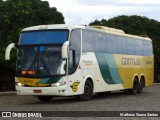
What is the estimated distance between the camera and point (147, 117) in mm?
14695

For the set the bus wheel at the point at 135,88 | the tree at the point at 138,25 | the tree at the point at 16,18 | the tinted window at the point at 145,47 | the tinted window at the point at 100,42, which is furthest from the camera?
the tree at the point at 138,25

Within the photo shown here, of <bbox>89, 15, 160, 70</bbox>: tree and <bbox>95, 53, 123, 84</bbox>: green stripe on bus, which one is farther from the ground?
<bbox>89, 15, 160, 70</bbox>: tree

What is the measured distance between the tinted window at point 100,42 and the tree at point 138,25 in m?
22.5

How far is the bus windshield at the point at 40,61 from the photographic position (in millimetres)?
20375

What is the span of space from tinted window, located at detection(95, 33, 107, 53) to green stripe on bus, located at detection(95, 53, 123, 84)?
24 cm

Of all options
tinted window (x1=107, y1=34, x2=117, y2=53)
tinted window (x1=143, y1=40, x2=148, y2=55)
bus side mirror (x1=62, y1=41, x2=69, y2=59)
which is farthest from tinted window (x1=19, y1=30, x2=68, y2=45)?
tinted window (x1=143, y1=40, x2=148, y2=55)

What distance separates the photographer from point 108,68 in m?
24.8

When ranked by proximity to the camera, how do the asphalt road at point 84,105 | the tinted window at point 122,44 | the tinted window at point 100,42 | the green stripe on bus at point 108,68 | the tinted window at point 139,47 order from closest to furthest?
the asphalt road at point 84,105
the tinted window at point 100,42
the green stripe on bus at point 108,68
the tinted window at point 122,44
the tinted window at point 139,47

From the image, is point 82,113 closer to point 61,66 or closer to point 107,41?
point 61,66

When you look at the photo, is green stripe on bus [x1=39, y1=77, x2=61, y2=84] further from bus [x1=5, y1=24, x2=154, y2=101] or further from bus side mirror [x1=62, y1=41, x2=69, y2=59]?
bus side mirror [x1=62, y1=41, x2=69, y2=59]

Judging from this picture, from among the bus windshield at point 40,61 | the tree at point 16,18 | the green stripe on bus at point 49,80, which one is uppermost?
the tree at point 16,18

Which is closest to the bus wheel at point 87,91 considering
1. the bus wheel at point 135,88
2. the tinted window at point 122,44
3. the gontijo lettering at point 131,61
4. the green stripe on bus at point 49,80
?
the green stripe on bus at point 49,80

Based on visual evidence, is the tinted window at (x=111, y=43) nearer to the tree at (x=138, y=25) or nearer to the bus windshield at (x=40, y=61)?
the bus windshield at (x=40, y=61)

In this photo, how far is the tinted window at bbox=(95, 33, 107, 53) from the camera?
923 inches
